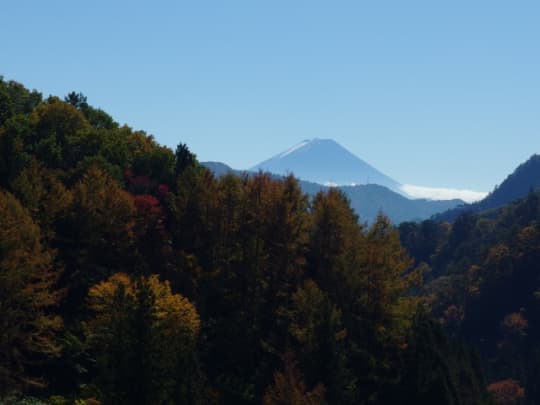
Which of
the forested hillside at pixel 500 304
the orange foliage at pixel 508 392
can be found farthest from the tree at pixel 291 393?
the forested hillside at pixel 500 304

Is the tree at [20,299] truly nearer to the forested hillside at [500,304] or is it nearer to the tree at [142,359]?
the tree at [142,359]

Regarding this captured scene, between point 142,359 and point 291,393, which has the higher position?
point 142,359

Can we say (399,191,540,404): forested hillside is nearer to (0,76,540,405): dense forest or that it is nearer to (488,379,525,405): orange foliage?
(488,379,525,405): orange foliage

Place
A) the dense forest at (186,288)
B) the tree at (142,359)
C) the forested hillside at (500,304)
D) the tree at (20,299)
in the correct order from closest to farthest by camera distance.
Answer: the tree at (142,359), the tree at (20,299), the dense forest at (186,288), the forested hillside at (500,304)

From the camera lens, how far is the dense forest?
3925 cm

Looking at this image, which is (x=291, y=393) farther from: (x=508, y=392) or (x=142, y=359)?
(x=508, y=392)

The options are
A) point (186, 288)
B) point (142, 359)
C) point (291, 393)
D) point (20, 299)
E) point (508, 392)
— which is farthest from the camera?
point (508, 392)

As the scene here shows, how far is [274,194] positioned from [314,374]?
16.1 metres

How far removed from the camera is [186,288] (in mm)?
53812

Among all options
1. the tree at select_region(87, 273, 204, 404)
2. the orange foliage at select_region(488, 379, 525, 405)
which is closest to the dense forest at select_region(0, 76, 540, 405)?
the tree at select_region(87, 273, 204, 404)

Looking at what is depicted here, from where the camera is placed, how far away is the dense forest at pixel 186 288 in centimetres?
3925

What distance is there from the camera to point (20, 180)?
4959cm

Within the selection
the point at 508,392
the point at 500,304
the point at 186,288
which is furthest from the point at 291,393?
the point at 500,304

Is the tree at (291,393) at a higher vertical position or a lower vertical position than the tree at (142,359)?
lower
